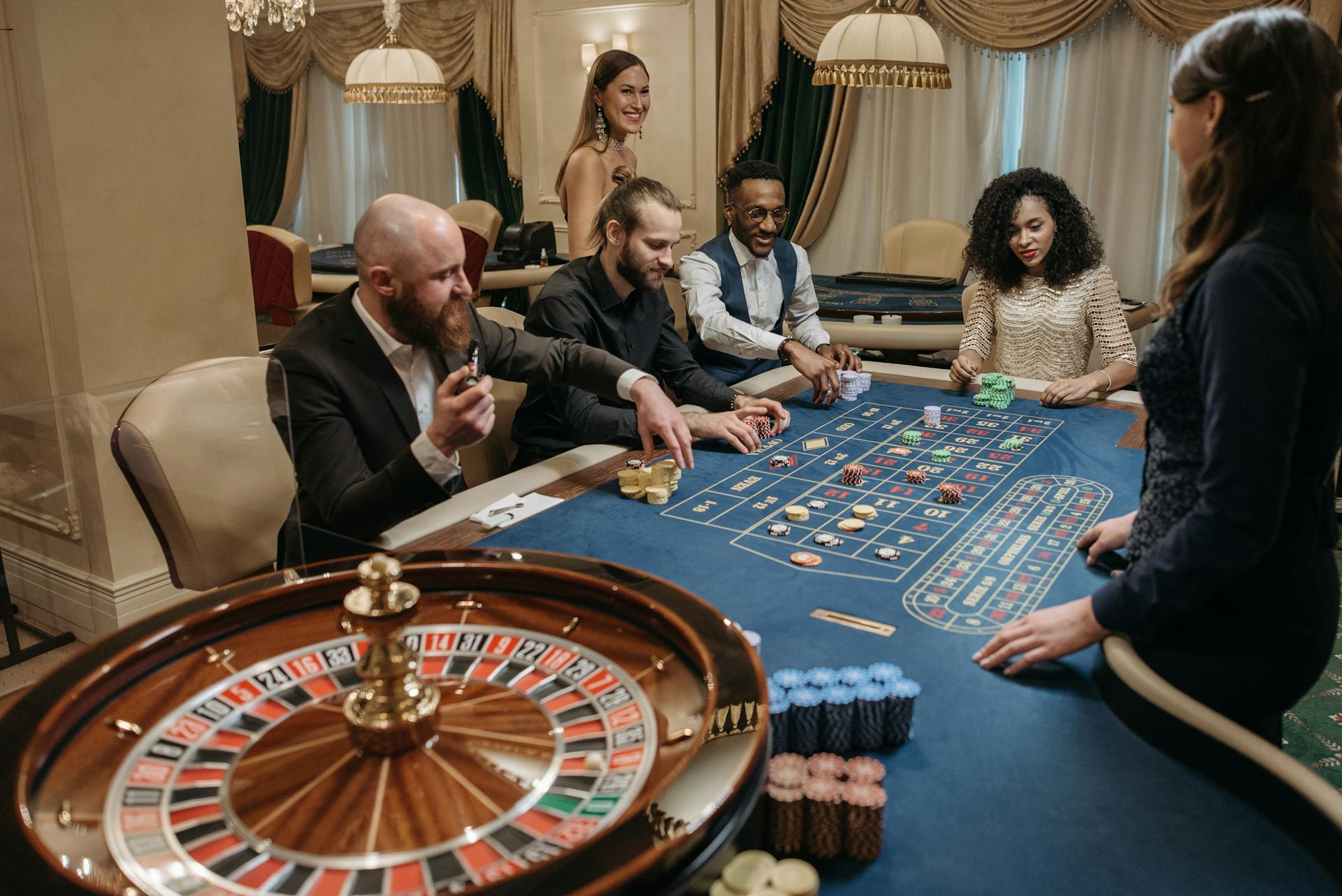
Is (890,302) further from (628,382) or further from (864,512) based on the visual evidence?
(864,512)

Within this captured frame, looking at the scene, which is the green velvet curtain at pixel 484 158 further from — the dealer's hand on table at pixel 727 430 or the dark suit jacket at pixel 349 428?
the dark suit jacket at pixel 349 428

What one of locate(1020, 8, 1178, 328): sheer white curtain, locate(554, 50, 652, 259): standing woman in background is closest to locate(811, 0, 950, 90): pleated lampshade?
locate(554, 50, 652, 259): standing woman in background

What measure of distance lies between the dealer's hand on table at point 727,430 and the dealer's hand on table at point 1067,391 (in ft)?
2.88

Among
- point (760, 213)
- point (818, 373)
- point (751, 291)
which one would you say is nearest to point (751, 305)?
point (751, 291)

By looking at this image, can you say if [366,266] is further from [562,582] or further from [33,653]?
[562,582]

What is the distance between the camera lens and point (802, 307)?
3723 mm

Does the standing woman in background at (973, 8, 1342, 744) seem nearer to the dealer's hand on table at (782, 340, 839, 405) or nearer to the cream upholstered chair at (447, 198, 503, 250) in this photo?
the dealer's hand on table at (782, 340, 839, 405)

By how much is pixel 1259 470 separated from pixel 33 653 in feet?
4.83

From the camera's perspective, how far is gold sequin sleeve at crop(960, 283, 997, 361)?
128 inches

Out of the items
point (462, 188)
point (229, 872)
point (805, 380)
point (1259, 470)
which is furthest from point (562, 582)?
point (462, 188)

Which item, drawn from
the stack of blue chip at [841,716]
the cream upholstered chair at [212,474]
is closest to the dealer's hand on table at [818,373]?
the cream upholstered chair at [212,474]

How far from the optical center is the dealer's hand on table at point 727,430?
2.37 meters

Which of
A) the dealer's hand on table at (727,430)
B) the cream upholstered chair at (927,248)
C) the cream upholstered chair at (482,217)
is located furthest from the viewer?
the cream upholstered chair at (482,217)

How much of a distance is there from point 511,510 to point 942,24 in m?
5.33
